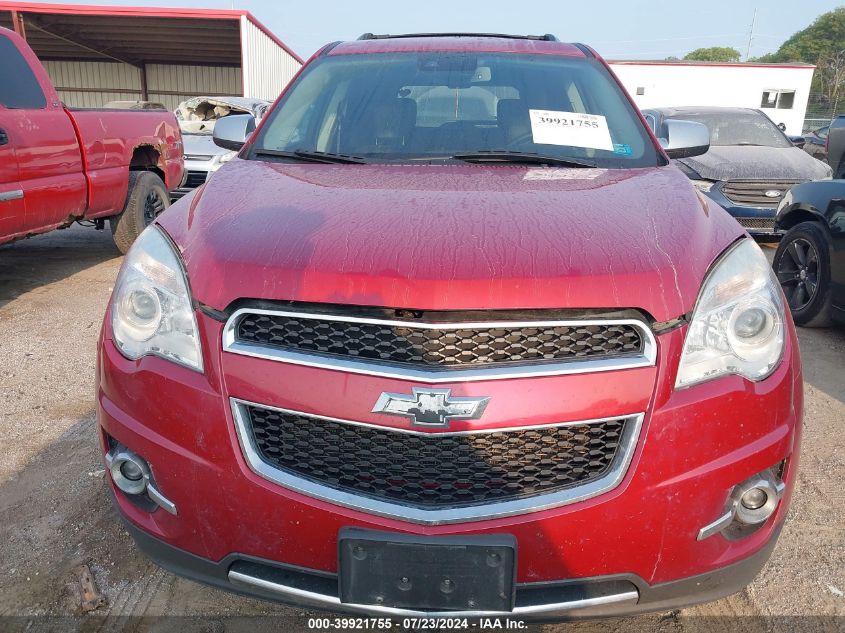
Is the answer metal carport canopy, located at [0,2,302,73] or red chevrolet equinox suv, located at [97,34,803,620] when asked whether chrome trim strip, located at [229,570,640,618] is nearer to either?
red chevrolet equinox suv, located at [97,34,803,620]

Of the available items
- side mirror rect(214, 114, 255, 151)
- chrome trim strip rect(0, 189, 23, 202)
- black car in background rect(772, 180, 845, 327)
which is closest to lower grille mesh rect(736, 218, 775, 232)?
black car in background rect(772, 180, 845, 327)

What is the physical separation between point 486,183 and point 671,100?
24.2 m

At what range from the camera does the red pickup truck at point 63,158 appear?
14.4 feet

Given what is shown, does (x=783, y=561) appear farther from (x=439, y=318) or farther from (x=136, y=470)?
(x=136, y=470)

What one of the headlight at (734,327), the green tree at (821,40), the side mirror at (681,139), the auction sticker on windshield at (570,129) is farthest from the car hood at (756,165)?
the green tree at (821,40)

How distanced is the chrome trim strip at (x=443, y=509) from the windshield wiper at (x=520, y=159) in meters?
1.20

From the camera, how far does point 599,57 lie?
3049mm

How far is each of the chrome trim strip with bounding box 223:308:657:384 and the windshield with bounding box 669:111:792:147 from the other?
23.8 feet

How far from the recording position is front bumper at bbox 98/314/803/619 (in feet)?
4.68

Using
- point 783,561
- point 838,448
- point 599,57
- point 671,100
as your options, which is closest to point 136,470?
point 783,561

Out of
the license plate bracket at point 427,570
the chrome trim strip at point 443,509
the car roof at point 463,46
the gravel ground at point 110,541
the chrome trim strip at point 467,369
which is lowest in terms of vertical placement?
the gravel ground at point 110,541

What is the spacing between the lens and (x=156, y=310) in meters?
1.61

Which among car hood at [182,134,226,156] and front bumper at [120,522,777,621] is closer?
front bumper at [120,522,777,621]

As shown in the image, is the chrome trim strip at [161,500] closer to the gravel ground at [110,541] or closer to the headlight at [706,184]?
the gravel ground at [110,541]
